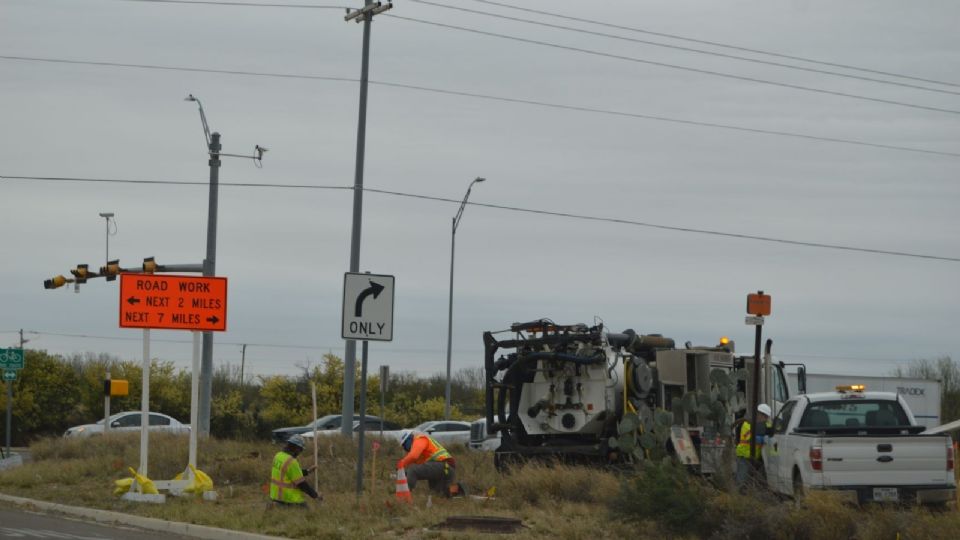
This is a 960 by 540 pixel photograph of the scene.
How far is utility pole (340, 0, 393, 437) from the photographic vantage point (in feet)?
88.8

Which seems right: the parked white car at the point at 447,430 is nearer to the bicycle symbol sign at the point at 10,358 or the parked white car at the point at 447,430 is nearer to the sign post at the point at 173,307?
the bicycle symbol sign at the point at 10,358

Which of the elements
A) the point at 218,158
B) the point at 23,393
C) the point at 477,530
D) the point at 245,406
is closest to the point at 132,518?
the point at 477,530

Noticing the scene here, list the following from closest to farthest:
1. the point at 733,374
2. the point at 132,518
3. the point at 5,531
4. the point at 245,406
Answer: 1. the point at 5,531
2. the point at 132,518
3. the point at 733,374
4. the point at 245,406

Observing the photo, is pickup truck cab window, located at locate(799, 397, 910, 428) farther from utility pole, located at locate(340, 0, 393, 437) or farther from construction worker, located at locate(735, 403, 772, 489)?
utility pole, located at locate(340, 0, 393, 437)

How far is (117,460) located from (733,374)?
11.8 meters

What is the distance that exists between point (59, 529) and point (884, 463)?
10491 mm

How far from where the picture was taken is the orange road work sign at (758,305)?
14.9 m

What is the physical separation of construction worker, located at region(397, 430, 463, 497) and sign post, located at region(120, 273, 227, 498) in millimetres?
3638

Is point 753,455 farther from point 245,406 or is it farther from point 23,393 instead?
point 245,406

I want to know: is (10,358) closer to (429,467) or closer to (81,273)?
(81,273)

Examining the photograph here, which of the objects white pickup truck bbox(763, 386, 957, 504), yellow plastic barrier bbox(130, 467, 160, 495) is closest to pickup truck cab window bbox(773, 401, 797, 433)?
white pickup truck bbox(763, 386, 957, 504)

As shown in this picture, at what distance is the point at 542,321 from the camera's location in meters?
22.6

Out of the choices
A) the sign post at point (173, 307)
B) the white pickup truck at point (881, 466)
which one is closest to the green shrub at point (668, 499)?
the white pickup truck at point (881, 466)

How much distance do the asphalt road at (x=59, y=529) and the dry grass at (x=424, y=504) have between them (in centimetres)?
77
